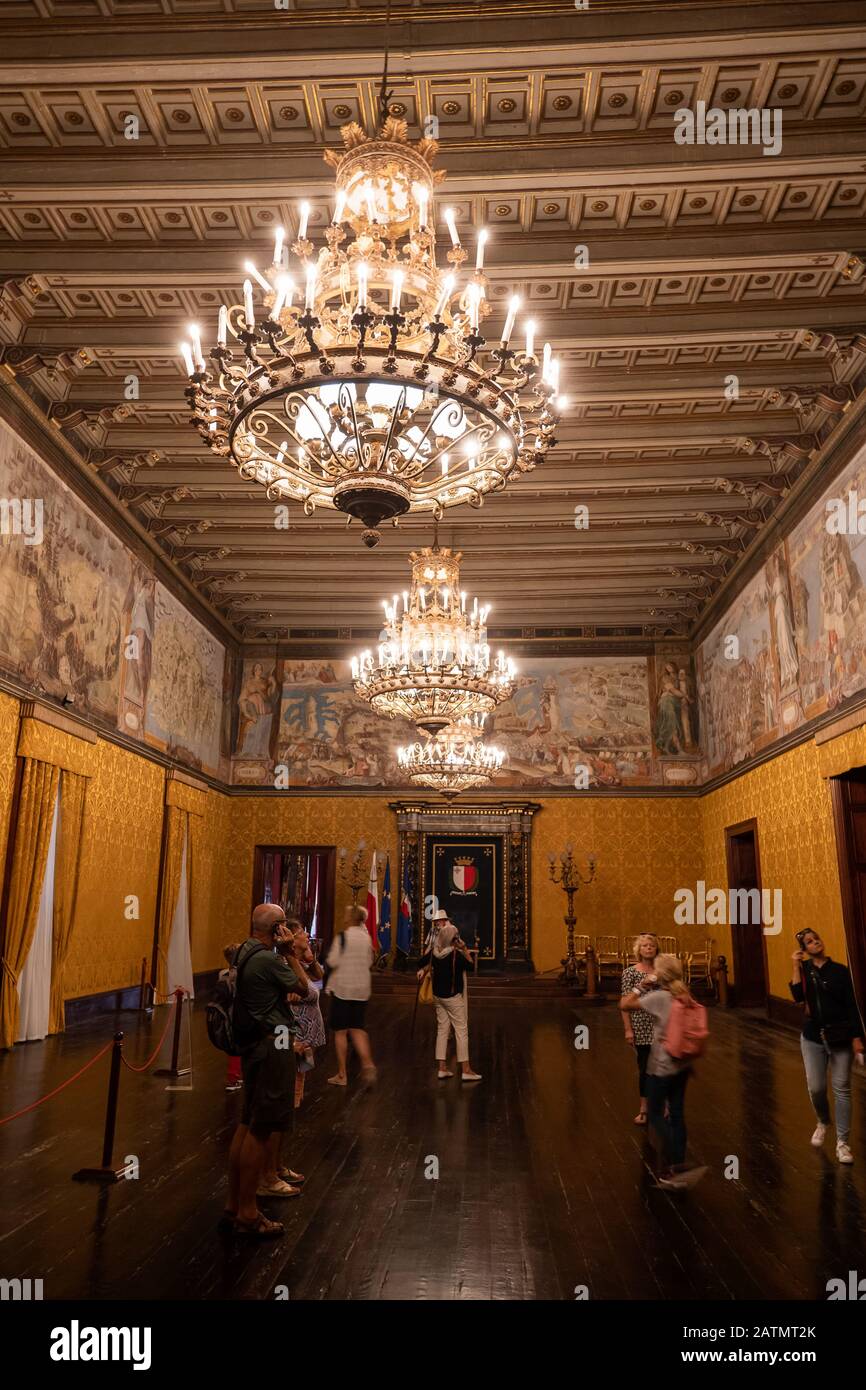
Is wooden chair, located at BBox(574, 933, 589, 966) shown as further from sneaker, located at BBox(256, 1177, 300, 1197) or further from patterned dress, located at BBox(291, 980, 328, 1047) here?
sneaker, located at BBox(256, 1177, 300, 1197)

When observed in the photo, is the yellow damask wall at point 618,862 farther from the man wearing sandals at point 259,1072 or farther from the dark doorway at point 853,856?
the man wearing sandals at point 259,1072

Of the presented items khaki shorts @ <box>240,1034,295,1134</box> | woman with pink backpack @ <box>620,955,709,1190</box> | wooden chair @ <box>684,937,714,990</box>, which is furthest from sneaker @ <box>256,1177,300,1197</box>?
wooden chair @ <box>684,937,714,990</box>

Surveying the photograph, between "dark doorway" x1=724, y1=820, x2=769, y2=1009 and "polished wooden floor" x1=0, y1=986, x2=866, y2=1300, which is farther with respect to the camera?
"dark doorway" x1=724, y1=820, x2=769, y2=1009

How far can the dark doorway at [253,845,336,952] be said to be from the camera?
60.6ft

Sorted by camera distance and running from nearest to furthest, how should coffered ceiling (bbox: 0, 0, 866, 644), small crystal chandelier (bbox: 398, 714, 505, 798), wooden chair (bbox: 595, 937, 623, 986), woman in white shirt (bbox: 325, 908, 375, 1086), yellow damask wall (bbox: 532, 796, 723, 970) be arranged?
coffered ceiling (bbox: 0, 0, 866, 644)
woman in white shirt (bbox: 325, 908, 375, 1086)
small crystal chandelier (bbox: 398, 714, 505, 798)
wooden chair (bbox: 595, 937, 623, 986)
yellow damask wall (bbox: 532, 796, 723, 970)

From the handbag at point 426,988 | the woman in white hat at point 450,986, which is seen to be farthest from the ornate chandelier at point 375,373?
the handbag at point 426,988

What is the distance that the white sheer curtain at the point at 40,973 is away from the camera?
1024cm

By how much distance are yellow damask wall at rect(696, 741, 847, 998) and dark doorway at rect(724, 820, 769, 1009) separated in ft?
1.39

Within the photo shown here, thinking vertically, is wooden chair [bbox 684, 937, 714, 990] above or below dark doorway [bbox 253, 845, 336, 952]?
below

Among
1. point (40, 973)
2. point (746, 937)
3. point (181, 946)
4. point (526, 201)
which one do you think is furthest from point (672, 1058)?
point (181, 946)

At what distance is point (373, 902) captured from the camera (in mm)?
16766

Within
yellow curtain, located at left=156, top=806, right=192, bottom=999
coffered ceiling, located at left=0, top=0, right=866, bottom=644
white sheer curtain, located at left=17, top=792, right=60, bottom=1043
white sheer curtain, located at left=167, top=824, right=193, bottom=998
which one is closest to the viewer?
coffered ceiling, located at left=0, top=0, right=866, bottom=644

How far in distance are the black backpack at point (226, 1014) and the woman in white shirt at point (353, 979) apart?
108 inches
